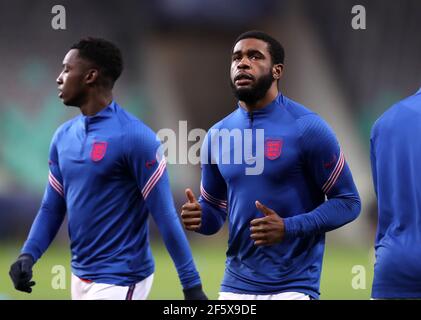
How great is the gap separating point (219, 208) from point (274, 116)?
66cm

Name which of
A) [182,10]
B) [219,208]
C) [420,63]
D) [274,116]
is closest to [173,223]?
[219,208]

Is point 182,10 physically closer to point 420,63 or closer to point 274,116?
point 420,63

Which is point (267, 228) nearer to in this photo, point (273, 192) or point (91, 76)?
point (273, 192)

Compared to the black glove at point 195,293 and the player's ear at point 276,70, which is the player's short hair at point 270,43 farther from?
the black glove at point 195,293

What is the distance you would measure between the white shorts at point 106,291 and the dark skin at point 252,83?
0.51 meters

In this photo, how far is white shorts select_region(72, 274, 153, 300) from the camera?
5020 millimetres

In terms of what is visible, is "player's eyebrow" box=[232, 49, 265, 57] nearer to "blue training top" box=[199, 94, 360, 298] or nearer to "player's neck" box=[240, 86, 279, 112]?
"player's neck" box=[240, 86, 279, 112]

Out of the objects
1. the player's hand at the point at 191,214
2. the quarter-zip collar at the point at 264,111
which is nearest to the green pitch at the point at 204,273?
the quarter-zip collar at the point at 264,111

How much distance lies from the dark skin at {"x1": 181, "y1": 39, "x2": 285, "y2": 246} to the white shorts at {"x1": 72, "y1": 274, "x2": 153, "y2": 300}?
0.51 meters

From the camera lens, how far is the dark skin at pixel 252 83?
4668 millimetres

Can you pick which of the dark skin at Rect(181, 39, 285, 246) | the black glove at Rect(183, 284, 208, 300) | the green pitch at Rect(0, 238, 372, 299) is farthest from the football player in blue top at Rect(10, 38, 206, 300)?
the green pitch at Rect(0, 238, 372, 299)

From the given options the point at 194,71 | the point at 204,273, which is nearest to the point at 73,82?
the point at 204,273

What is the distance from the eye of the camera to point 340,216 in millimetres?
4805
